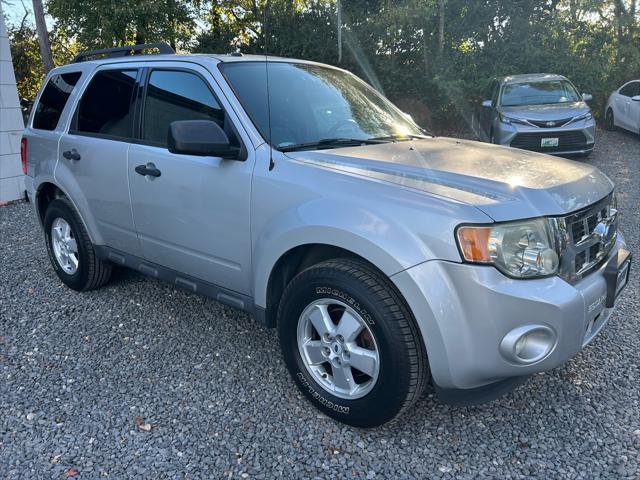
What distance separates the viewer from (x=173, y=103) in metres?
3.51

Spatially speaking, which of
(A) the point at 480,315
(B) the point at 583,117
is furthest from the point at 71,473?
(B) the point at 583,117

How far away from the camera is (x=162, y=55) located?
379 centimetres

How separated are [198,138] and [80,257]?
6.93ft

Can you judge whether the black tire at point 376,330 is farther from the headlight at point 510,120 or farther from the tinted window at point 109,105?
the headlight at point 510,120

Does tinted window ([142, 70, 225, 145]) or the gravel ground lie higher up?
tinted window ([142, 70, 225, 145])

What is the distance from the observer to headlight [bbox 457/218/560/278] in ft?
7.45

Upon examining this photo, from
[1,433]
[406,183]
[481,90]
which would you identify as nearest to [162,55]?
[406,183]

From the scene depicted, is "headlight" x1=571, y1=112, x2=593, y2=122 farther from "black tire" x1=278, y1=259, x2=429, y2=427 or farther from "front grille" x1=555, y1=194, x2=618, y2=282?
"black tire" x1=278, y1=259, x2=429, y2=427

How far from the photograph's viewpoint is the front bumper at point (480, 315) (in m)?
2.25

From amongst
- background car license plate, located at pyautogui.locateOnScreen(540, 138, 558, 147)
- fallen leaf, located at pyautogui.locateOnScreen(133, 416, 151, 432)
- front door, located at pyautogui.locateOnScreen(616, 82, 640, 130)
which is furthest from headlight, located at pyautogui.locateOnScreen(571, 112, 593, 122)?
fallen leaf, located at pyautogui.locateOnScreen(133, 416, 151, 432)

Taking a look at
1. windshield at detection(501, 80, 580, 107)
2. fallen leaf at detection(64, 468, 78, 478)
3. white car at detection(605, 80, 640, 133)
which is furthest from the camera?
white car at detection(605, 80, 640, 133)

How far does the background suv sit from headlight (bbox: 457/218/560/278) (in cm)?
799

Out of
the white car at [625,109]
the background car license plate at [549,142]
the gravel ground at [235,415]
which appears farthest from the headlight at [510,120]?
the gravel ground at [235,415]

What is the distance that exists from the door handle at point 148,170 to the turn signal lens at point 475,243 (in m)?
2.00
